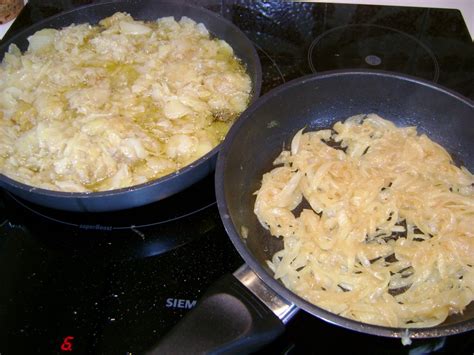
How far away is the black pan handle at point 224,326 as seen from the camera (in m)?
1.16

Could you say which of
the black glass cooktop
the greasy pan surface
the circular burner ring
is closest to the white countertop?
the circular burner ring

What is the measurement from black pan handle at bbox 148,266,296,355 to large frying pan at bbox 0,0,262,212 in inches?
19.0

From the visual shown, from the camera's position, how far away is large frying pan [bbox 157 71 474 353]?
3.90 feet

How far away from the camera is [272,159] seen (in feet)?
6.49

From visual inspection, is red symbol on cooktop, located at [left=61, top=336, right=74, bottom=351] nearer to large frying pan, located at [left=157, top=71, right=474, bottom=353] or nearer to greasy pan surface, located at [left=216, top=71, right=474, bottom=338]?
large frying pan, located at [left=157, top=71, right=474, bottom=353]

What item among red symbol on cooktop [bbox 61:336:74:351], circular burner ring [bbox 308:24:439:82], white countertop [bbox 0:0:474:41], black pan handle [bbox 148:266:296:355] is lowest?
red symbol on cooktop [bbox 61:336:74:351]

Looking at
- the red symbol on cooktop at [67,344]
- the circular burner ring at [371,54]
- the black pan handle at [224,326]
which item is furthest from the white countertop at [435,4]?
the black pan handle at [224,326]

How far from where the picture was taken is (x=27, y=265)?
5.36ft

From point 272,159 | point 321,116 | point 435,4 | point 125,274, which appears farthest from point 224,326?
point 435,4

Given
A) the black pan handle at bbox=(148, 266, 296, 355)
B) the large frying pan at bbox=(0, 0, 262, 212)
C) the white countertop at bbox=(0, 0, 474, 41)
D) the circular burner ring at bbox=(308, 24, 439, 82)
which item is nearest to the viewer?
the black pan handle at bbox=(148, 266, 296, 355)

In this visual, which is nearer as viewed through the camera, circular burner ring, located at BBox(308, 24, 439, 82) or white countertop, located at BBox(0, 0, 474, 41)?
circular burner ring, located at BBox(308, 24, 439, 82)

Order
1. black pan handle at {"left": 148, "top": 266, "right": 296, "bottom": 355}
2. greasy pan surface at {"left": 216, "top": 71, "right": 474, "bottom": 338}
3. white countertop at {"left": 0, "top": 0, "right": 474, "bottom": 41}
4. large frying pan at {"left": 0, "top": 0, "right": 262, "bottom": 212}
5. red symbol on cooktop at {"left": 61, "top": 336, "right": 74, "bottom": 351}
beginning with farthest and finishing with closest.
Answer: white countertop at {"left": 0, "top": 0, "right": 474, "bottom": 41}
greasy pan surface at {"left": 216, "top": 71, "right": 474, "bottom": 338}
large frying pan at {"left": 0, "top": 0, "right": 262, "bottom": 212}
red symbol on cooktop at {"left": 61, "top": 336, "right": 74, "bottom": 351}
black pan handle at {"left": 148, "top": 266, "right": 296, "bottom": 355}

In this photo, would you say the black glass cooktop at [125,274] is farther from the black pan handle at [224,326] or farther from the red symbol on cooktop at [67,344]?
the black pan handle at [224,326]

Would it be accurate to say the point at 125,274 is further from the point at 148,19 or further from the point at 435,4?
the point at 435,4
